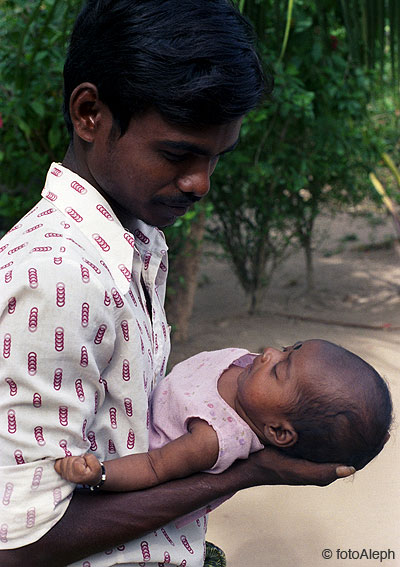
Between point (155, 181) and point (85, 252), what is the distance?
0.19 meters

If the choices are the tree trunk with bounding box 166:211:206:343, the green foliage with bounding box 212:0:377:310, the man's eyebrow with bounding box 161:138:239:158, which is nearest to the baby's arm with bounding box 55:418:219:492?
the man's eyebrow with bounding box 161:138:239:158

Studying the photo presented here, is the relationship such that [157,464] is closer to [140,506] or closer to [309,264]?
[140,506]

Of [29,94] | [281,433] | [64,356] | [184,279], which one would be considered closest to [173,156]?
[64,356]

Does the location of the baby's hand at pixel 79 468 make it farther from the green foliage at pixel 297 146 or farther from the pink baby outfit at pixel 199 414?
the green foliage at pixel 297 146

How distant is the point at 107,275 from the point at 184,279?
11.6 feet

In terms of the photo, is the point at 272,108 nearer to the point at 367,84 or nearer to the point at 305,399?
the point at 367,84

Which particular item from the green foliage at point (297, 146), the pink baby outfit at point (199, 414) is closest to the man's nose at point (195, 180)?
the pink baby outfit at point (199, 414)

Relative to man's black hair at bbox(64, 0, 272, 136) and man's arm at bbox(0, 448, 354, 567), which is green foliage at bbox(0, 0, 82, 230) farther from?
man's arm at bbox(0, 448, 354, 567)

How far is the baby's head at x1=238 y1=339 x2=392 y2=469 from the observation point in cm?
154

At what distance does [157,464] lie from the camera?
54.6 inches

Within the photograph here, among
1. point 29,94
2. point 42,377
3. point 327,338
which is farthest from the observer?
point 327,338

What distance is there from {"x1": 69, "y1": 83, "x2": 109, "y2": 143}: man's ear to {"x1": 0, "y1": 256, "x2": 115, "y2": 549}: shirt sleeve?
0.29m

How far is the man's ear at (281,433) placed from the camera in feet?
5.02

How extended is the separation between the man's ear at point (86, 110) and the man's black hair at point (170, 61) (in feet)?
0.05
